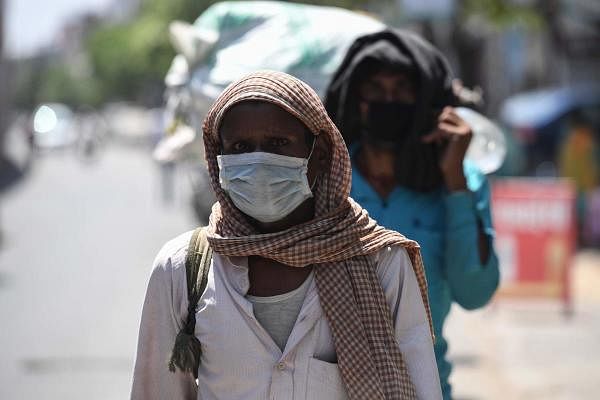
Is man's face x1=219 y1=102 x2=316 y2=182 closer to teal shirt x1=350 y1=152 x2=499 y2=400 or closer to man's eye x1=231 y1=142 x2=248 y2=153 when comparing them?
man's eye x1=231 y1=142 x2=248 y2=153

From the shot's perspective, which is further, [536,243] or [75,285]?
[75,285]

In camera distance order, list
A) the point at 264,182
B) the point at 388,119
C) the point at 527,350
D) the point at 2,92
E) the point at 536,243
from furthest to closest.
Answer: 1. the point at 2,92
2. the point at 536,243
3. the point at 527,350
4. the point at 388,119
5. the point at 264,182

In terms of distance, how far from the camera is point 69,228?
1767 cm

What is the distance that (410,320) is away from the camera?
2377 millimetres

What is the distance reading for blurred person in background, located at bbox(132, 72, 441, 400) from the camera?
2.27 metres

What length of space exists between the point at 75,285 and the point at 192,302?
9.51 meters

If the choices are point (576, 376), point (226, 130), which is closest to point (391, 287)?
point (226, 130)

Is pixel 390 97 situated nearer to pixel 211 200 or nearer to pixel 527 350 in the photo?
pixel 527 350

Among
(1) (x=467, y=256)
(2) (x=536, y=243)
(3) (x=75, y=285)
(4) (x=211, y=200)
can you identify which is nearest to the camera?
(1) (x=467, y=256)

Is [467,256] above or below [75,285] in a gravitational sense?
above

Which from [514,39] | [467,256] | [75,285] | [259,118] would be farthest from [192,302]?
[514,39]

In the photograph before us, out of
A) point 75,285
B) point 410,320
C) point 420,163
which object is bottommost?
point 75,285

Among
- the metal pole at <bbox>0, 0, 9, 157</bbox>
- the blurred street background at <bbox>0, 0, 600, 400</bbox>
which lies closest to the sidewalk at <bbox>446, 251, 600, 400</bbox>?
the blurred street background at <bbox>0, 0, 600, 400</bbox>

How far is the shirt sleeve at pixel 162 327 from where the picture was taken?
92.9 inches
